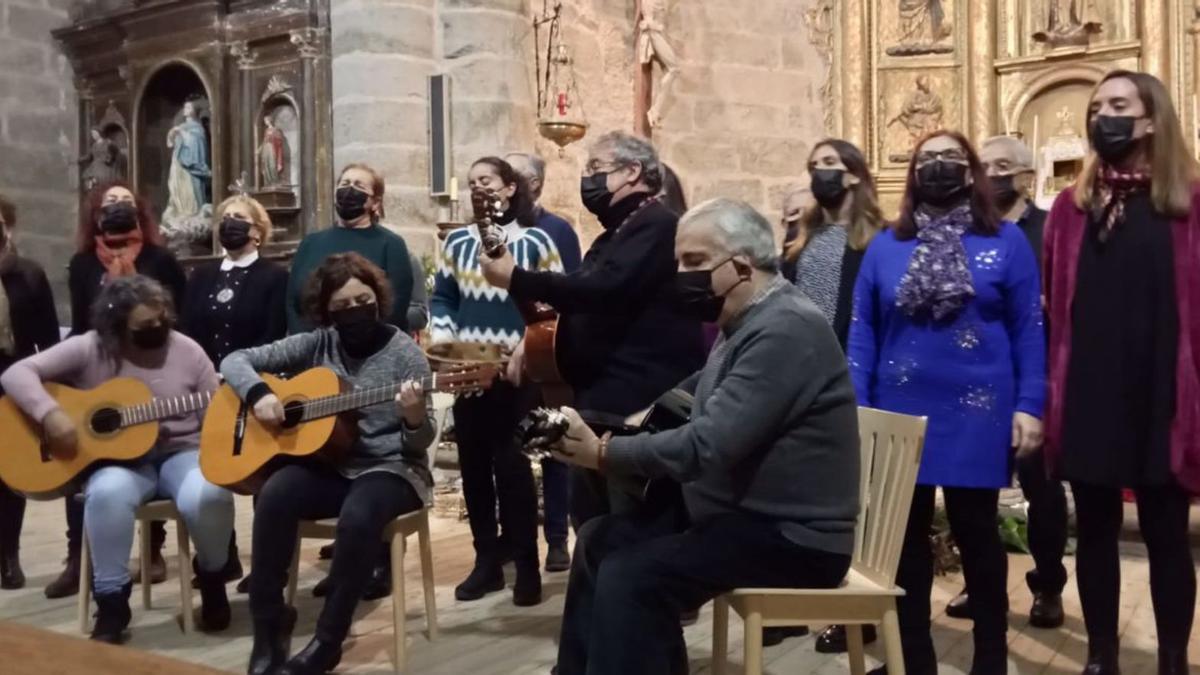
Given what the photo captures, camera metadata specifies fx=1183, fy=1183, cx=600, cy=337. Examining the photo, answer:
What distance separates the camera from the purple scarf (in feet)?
9.04

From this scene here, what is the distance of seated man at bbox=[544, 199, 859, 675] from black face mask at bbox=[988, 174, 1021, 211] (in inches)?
63.2

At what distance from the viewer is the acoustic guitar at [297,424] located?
3119mm

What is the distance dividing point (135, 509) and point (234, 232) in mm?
1049

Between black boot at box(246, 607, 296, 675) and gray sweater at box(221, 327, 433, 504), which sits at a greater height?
gray sweater at box(221, 327, 433, 504)

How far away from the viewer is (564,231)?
12.9 ft

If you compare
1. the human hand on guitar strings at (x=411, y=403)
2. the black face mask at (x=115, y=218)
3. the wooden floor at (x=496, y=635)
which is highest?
the black face mask at (x=115, y=218)

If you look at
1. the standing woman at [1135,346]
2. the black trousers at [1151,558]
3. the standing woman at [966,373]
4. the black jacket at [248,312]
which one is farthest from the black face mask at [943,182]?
the black jacket at [248,312]

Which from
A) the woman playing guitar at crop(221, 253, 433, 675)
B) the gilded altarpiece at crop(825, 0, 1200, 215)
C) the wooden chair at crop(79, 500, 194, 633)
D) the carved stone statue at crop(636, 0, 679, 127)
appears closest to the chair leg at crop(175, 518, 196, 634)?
the wooden chair at crop(79, 500, 194, 633)

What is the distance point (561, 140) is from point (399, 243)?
3568 mm

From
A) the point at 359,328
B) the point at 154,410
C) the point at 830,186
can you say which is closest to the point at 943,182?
the point at 830,186

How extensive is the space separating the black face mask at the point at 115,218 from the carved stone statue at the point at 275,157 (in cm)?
364

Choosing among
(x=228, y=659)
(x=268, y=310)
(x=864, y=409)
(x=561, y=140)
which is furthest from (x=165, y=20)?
(x=864, y=409)

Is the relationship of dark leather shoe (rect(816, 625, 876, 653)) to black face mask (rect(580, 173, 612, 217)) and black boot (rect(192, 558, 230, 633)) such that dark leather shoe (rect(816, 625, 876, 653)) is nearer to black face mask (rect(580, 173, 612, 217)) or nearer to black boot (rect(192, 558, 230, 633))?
black face mask (rect(580, 173, 612, 217))

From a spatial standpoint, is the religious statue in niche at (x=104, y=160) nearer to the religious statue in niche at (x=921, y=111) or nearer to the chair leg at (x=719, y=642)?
the religious statue in niche at (x=921, y=111)
